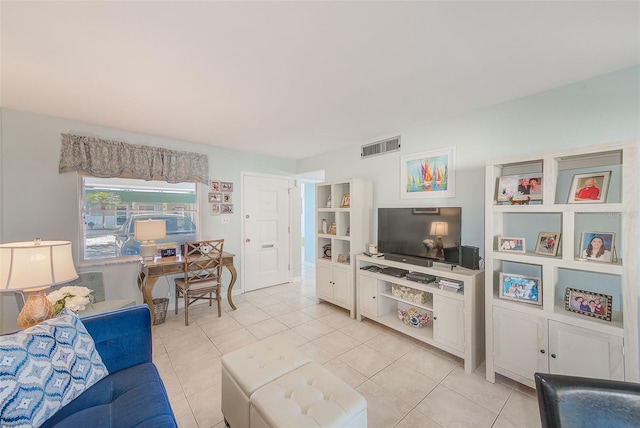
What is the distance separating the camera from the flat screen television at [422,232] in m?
2.38

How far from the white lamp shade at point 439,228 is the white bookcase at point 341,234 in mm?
955

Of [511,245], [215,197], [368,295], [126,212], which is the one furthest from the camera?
[215,197]

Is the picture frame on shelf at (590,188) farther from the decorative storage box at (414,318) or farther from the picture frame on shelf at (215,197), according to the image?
the picture frame on shelf at (215,197)

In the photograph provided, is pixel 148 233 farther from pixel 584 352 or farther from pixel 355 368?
pixel 584 352

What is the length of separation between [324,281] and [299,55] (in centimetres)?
281

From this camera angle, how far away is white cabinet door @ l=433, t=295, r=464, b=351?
→ 2.18 meters

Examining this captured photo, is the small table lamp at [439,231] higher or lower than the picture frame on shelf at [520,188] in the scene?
lower

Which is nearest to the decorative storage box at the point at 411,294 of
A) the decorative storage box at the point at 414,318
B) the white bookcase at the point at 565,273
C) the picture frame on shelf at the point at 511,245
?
the decorative storage box at the point at 414,318

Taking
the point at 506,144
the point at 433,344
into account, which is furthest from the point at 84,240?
the point at 506,144

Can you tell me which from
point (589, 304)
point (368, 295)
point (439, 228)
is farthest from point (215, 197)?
point (589, 304)

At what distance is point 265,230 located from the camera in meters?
4.39

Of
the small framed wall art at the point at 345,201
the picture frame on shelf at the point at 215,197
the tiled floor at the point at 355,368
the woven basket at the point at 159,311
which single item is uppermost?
the picture frame on shelf at the point at 215,197

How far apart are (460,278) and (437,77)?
166cm

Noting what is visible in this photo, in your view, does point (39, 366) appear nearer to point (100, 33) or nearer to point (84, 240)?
point (100, 33)
